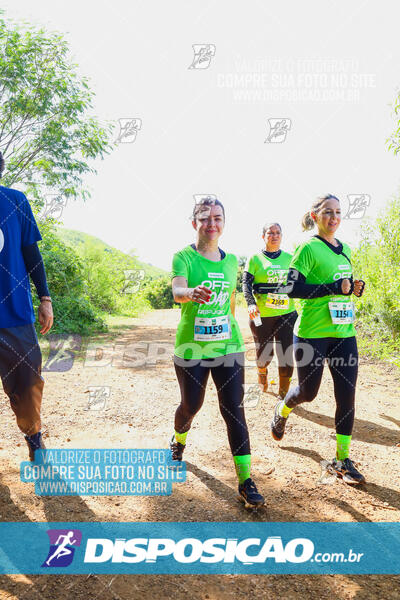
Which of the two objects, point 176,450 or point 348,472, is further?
point 176,450

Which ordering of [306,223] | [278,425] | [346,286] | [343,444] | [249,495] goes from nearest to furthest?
[249,495] < [346,286] < [343,444] < [278,425] < [306,223]

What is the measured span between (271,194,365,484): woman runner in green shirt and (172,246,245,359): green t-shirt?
0.67m

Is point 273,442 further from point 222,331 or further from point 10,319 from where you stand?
point 10,319

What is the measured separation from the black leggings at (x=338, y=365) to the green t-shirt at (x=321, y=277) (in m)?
0.07

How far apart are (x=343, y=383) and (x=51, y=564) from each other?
2373 mm

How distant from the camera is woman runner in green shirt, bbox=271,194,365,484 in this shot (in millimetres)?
3324

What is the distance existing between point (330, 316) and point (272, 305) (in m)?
1.86

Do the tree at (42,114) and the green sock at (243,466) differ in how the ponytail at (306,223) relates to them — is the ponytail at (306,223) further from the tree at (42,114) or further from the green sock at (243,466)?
the tree at (42,114)

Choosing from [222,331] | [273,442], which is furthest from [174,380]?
[222,331]

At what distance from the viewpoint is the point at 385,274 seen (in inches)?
339

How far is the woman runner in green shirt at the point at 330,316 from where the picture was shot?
3.32m

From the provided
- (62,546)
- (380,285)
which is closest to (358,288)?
(62,546)

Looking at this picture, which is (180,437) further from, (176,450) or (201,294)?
(201,294)

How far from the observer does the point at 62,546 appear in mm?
2527
